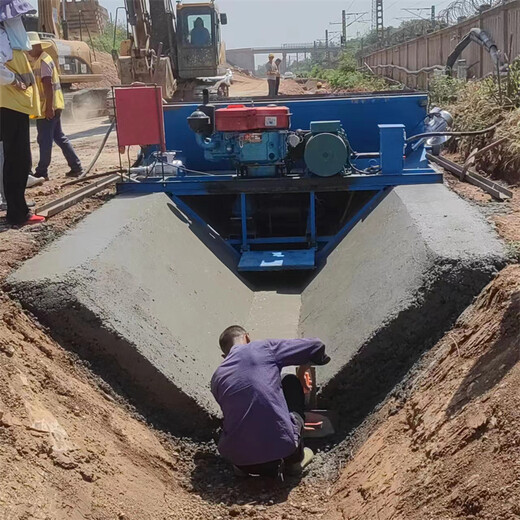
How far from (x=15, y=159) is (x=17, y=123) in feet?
1.13

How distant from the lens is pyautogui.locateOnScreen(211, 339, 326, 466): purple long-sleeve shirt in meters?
4.52

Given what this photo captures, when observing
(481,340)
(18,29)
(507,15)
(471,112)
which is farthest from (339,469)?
(507,15)

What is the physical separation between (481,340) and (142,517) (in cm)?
219

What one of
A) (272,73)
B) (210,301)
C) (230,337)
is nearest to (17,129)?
(210,301)


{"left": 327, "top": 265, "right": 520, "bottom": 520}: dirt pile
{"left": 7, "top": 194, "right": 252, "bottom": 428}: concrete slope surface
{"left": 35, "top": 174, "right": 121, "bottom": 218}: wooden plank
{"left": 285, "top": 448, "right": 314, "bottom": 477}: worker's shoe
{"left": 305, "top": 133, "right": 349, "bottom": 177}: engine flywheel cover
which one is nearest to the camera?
{"left": 327, "top": 265, "right": 520, "bottom": 520}: dirt pile

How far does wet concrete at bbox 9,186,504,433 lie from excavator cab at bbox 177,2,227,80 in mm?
11995

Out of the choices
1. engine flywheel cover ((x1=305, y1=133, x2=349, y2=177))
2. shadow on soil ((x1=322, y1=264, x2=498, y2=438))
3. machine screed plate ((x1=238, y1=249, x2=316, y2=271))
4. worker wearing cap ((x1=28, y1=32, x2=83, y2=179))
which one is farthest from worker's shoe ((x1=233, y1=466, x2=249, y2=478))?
worker wearing cap ((x1=28, y1=32, x2=83, y2=179))

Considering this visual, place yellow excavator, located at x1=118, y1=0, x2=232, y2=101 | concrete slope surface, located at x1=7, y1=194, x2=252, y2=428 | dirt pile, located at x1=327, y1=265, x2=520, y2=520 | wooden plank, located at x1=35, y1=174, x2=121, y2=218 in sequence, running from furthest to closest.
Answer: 1. yellow excavator, located at x1=118, y1=0, x2=232, y2=101
2. wooden plank, located at x1=35, y1=174, x2=121, y2=218
3. concrete slope surface, located at x1=7, y1=194, x2=252, y2=428
4. dirt pile, located at x1=327, y1=265, x2=520, y2=520

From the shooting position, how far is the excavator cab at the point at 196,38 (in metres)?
18.5

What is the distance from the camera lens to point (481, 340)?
4449mm

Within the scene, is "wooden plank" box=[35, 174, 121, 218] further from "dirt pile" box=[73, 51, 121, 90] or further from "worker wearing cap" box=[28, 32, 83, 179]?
"dirt pile" box=[73, 51, 121, 90]

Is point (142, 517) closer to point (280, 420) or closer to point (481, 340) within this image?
point (280, 420)

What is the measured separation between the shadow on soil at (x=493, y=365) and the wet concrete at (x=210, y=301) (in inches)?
36.5

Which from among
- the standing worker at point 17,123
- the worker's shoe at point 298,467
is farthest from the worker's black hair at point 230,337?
the standing worker at point 17,123
